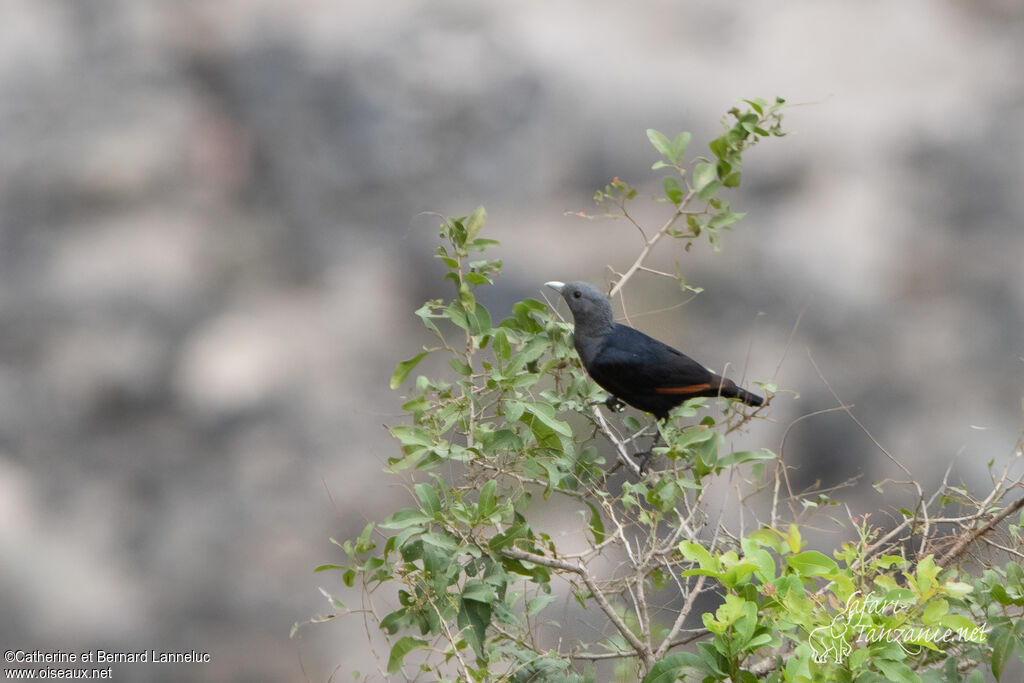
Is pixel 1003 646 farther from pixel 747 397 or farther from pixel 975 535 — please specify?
pixel 747 397

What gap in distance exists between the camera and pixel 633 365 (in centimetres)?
143

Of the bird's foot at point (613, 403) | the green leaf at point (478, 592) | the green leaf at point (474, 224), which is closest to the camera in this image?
the green leaf at point (478, 592)

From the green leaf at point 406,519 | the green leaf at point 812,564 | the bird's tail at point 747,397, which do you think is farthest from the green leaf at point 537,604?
the green leaf at point 812,564

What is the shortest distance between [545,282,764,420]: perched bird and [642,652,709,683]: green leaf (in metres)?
0.55

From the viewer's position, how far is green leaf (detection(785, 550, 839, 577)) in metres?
0.86

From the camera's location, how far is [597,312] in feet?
4.83

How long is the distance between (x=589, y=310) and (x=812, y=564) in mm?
686

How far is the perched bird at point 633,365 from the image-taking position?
1412 millimetres

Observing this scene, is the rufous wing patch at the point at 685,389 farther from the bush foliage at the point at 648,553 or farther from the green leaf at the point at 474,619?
the green leaf at the point at 474,619

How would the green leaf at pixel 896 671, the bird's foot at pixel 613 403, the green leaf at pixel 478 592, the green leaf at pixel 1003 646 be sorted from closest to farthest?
the green leaf at pixel 896 671, the green leaf at pixel 1003 646, the green leaf at pixel 478 592, the bird's foot at pixel 613 403

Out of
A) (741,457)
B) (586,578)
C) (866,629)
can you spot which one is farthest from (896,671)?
(586,578)

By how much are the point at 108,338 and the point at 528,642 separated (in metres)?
2.53

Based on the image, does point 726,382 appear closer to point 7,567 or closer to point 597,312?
point 597,312

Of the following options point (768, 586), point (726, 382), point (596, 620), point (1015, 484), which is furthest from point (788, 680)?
point (596, 620)
